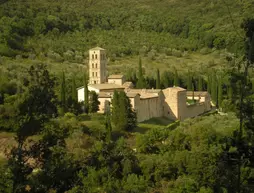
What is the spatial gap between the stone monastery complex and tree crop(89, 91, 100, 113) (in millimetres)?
704

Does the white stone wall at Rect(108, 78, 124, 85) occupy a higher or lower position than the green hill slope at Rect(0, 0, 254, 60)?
lower

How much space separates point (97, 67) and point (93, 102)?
817 cm

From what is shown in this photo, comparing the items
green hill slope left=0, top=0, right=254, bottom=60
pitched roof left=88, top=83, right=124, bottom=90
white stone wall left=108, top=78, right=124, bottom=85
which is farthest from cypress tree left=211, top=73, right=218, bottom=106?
green hill slope left=0, top=0, right=254, bottom=60

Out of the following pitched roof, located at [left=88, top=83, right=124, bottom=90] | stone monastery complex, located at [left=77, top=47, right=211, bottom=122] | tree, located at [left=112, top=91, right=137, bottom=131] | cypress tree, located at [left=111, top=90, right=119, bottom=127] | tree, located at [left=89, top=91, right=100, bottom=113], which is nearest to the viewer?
tree, located at [left=112, top=91, right=137, bottom=131]

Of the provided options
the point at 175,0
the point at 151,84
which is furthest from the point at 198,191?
the point at 175,0

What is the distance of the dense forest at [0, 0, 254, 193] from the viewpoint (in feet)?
39.9

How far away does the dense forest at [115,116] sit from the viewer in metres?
12.2

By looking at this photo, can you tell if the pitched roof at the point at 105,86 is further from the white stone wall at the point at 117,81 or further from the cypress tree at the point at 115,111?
the cypress tree at the point at 115,111

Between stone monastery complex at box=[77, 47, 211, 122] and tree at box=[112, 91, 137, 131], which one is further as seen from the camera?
stone monastery complex at box=[77, 47, 211, 122]

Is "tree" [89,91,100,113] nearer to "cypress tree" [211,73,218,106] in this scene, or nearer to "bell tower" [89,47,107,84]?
"bell tower" [89,47,107,84]

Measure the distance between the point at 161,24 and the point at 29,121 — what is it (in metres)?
81.8

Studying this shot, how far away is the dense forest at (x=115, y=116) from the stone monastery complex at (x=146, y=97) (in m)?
0.92

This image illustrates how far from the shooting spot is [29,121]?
504 inches

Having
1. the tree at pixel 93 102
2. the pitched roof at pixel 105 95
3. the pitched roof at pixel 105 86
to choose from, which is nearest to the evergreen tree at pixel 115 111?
the tree at pixel 93 102
